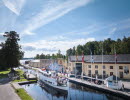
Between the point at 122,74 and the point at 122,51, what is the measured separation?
A: 4060 cm

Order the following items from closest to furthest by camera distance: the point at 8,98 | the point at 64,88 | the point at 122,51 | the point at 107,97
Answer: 1. the point at 8,98
2. the point at 107,97
3. the point at 64,88
4. the point at 122,51

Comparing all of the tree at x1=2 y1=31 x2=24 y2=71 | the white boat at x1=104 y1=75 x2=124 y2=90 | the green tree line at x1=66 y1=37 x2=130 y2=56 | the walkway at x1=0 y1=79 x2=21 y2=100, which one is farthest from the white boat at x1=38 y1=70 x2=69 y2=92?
the green tree line at x1=66 y1=37 x2=130 y2=56

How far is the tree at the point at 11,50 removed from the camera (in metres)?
63.1

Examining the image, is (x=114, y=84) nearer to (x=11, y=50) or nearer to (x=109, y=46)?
(x=11, y=50)

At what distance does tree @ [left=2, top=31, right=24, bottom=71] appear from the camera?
6306 centimetres

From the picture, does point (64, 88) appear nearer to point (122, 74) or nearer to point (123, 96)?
point (123, 96)

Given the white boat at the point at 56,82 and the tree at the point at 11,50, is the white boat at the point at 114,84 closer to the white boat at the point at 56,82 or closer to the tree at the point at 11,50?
the white boat at the point at 56,82

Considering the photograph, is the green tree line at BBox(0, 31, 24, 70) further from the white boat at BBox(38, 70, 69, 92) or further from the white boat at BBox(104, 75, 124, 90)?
the white boat at BBox(104, 75, 124, 90)

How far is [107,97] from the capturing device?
31797 millimetres

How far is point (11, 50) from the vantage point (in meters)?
64.2

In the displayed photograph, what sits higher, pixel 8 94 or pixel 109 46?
pixel 109 46

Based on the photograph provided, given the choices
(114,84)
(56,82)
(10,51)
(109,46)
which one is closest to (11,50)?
(10,51)

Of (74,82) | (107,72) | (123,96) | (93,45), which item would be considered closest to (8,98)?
(123,96)

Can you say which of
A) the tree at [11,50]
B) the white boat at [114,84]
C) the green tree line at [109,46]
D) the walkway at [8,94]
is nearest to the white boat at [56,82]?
the white boat at [114,84]
